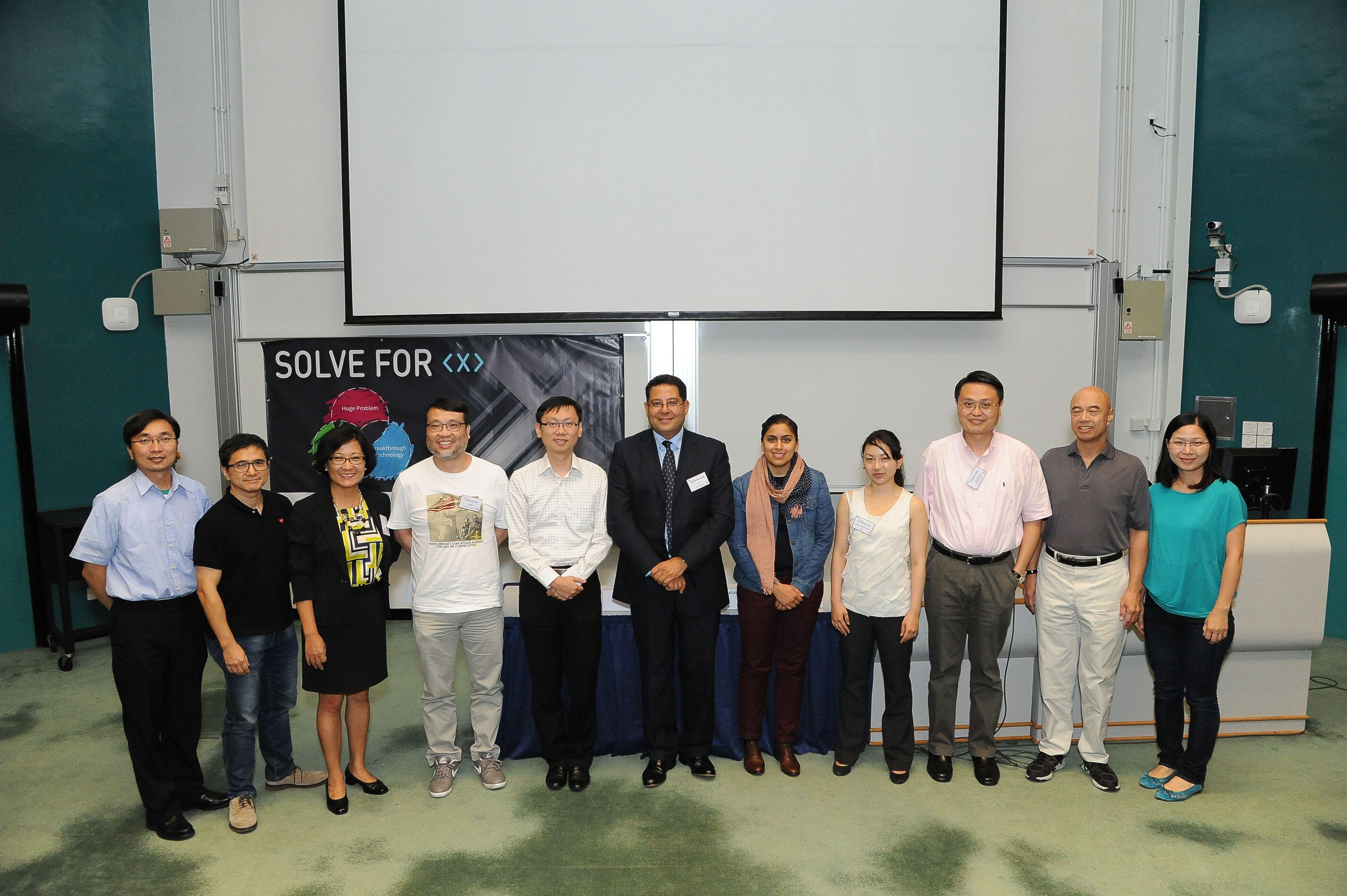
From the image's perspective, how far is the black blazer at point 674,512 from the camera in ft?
10.2

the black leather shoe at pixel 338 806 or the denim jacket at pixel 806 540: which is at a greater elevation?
the denim jacket at pixel 806 540

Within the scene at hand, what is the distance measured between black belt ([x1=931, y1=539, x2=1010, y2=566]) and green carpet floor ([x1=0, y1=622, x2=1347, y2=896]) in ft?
2.96

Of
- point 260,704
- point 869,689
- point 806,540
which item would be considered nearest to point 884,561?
point 806,540

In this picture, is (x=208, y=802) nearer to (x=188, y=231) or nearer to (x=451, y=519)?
(x=451, y=519)

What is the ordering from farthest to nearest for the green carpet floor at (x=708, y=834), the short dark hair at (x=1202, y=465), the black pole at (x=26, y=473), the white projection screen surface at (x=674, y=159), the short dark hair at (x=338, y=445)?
the black pole at (x=26, y=473), the white projection screen surface at (x=674, y=159), the short dark hair at (x=1202, y=465), the short dark hair at (x=338, y=445), the green carpet floor at (x=708, y=834)

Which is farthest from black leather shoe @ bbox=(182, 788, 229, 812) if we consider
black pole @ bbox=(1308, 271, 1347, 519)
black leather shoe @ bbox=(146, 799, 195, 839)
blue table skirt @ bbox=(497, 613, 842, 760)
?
black pole @ bbox=(1308, 271, 1347, 519)

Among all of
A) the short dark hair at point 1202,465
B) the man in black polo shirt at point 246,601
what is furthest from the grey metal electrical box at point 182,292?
the short dark hair at point 1202,465

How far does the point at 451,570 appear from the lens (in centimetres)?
301

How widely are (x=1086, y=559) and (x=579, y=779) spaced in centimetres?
217

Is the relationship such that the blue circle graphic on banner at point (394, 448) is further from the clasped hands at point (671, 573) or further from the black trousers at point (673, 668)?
the clasped hands at point (671, 573)

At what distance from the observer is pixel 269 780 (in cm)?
319

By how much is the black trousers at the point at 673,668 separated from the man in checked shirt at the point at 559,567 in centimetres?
20

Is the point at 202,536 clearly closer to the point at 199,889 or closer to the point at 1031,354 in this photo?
the point at 199,889

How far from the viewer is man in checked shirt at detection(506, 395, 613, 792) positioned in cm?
305
